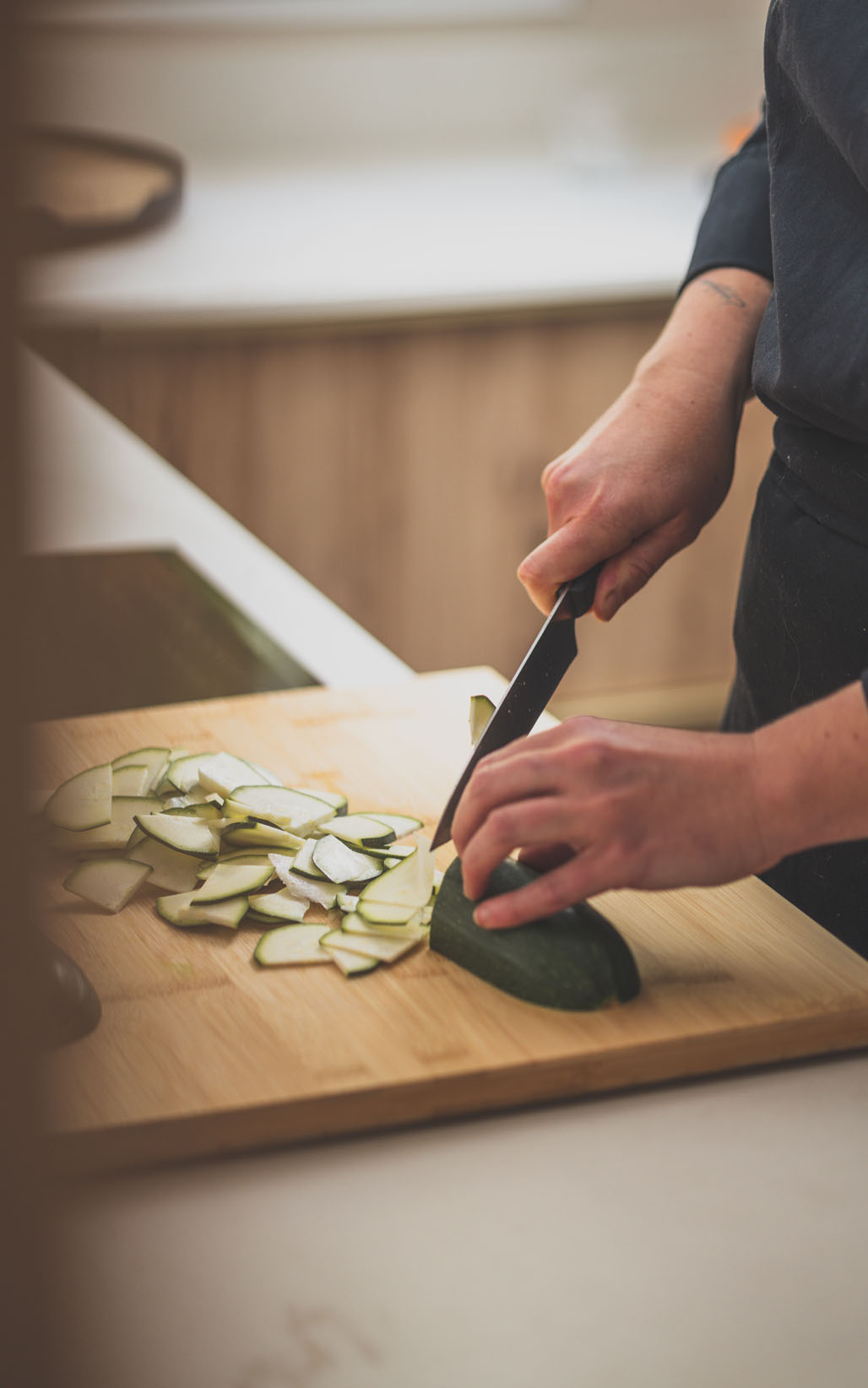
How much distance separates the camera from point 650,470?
1063 mm

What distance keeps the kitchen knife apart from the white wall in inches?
93.8

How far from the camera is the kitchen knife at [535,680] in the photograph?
3.01 ft

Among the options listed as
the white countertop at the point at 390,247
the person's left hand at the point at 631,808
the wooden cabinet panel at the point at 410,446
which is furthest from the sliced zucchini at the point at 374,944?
the wooden cabinet panel at the point at 410,446

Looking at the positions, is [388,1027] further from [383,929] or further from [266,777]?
[266,777]

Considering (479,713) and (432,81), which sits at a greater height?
(432,81)

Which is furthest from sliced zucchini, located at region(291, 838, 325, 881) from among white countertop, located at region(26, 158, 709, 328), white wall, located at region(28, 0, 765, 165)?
white wall, located at region(28, 0, 765, 165)

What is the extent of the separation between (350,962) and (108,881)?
0.18 metres

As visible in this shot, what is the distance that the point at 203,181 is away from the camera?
10.4 feet

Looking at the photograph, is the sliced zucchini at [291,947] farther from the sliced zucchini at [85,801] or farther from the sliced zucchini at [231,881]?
the sliced zucchini at [85,801]

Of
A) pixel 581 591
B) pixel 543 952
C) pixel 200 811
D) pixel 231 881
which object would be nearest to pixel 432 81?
pixel 581 591

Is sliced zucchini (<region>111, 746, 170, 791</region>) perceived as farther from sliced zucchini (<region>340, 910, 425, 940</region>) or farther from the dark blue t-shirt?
the dark blue t-shirt

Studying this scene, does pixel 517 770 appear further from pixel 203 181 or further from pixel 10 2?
pixel 203 181

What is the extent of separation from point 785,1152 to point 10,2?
2.19 ft

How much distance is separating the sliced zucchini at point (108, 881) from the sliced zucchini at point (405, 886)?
146mm
